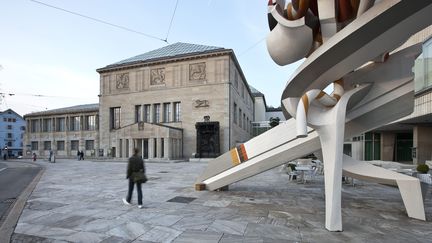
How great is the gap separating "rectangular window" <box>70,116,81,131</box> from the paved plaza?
167ft

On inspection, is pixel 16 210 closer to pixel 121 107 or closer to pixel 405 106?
pixel 405 106

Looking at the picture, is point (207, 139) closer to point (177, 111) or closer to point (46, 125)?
point (177, 111)

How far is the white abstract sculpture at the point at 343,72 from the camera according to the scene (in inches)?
200

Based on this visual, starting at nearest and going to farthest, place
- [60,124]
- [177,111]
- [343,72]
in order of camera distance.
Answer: [343,72] → [177,111] → [60,124]

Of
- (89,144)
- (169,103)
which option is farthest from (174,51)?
(89,144)

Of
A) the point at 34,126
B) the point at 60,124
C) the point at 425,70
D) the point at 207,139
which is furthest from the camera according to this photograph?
the point at 34,126

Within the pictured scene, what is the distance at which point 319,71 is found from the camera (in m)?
6.33

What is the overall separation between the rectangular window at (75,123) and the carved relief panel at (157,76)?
72.5 ft

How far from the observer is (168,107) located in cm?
4466

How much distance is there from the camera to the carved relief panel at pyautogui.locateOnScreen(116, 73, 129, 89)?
47.6m

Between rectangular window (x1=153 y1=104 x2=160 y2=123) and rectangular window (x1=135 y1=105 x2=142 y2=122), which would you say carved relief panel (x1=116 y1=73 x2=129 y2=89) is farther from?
rectangular window (x1=153 y1=104 x2=160 y2=123)

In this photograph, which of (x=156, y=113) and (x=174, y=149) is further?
(x=156, y=113)

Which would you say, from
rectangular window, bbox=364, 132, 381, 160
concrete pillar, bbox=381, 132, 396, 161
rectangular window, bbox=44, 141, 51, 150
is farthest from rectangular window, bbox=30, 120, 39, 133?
concrete pillar, bbox=381, 132, 396, 161

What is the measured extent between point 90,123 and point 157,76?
66.6 ft
